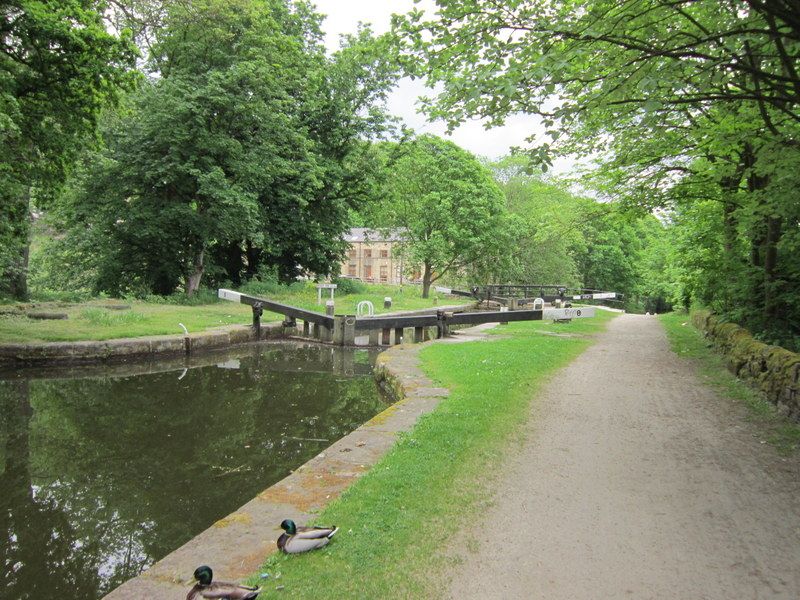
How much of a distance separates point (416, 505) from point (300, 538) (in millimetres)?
1021

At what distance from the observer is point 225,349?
1374 centimetres

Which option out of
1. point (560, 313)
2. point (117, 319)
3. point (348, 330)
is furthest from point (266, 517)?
point (560, 313)

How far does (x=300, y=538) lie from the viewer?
3.27m

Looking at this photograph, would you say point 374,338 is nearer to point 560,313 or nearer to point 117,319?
point 560,313

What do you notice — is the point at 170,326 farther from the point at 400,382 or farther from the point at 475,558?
the point at 475,558

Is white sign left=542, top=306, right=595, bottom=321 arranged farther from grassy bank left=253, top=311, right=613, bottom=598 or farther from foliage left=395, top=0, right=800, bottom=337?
grassy bank left=253, top=311, right=613, bottom=598

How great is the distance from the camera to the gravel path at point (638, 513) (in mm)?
3146

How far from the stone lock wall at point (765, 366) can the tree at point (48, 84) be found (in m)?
11.3

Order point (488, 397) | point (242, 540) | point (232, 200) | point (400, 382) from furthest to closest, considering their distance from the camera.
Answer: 1. point (232, 200)
2. point (400, 382)
3. point (488, 397)
4. point (242, 540)

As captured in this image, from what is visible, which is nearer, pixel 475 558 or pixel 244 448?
pixel 475 558

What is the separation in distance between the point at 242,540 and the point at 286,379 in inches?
291

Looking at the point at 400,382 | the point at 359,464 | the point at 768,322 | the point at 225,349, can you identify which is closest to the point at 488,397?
the point at 400,382

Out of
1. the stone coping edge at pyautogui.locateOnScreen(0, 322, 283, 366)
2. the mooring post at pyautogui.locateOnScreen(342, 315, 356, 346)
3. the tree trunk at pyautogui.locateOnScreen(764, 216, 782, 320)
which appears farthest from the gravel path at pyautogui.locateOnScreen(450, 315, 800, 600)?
the mooring post at pyautogui.locateOnScreen(342, 315, 356, 346)

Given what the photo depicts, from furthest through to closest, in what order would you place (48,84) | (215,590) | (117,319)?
(117,319) → (48,84) → (215,590)
